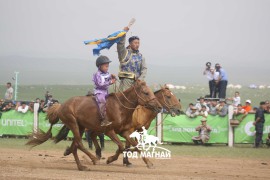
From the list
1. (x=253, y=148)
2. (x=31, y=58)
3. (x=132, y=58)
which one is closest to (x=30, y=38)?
(x=31, y=58)

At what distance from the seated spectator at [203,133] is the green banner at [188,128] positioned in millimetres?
181

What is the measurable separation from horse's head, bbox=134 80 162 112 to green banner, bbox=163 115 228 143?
9342 mm

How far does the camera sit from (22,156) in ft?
57.2

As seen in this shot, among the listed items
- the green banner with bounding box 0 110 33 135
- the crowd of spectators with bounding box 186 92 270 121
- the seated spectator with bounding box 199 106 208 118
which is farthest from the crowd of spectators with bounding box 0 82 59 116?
the seated spectator with bounding box 199 106 208 118

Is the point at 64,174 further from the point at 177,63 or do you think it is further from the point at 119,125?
the point at 177,63

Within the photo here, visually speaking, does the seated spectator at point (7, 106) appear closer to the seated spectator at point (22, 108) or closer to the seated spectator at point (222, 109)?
the seated spectator at point (22, 108)

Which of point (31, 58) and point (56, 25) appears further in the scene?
point (31, 58)

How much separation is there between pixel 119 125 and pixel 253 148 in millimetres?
9338

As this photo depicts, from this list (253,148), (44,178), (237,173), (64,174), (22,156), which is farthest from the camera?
(253,148)

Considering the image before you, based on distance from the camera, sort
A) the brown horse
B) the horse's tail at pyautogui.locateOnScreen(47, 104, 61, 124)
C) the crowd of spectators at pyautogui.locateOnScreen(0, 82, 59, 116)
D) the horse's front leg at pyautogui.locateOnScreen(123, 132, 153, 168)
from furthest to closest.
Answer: the crowd of spectators at pyautogui.locateOnScreen(0, 82, 59, 116)
the brown horse
the horse's tail at pyautogui.locateOnScreen(47, 104, 61, 124)
the horse's front leg at pyautogui.locateOnScreen(123, 132, 153, 168)

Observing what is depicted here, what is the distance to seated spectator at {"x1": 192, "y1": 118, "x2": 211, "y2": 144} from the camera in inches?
922

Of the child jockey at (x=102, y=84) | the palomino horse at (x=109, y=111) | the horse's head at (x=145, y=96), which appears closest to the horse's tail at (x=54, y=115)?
the palomino horse at (x=109, y=111)

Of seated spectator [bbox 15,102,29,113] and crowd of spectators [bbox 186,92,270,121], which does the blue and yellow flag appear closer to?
crowd of spectators [bbox 186,92,270,121]

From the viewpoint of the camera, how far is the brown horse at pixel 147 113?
52.3 ft
